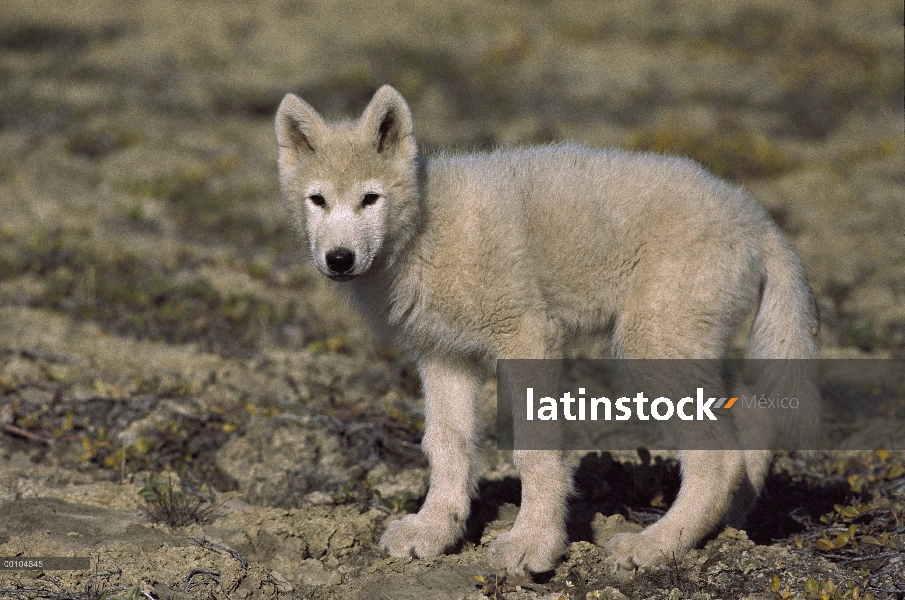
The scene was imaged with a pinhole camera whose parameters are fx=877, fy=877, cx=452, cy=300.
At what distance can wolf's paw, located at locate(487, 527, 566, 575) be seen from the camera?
3814 millimetres

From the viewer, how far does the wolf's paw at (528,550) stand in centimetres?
381

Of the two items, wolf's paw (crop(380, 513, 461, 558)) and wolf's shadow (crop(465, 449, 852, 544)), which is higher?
wolf's shadow (crop(465, 449, 852, 544))

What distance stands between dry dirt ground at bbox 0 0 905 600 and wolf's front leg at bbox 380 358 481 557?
0.45 ft

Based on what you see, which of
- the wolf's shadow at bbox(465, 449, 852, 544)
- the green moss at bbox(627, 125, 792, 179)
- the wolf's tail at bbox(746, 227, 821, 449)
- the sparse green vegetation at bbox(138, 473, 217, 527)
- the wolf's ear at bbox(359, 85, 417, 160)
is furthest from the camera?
the green moss at bbox(627, 125, 792, 179)

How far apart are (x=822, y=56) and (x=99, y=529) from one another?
612 inches

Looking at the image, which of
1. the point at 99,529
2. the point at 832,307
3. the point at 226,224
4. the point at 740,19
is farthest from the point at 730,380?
the point at 740,19

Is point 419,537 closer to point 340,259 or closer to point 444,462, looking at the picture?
point 444,462

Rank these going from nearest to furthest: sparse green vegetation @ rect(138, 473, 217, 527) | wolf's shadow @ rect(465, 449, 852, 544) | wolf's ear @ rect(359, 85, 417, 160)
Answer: wolf's ear @ rect(359, 85, 417, 160) → sparse green vegetation @ rect(138, 473, 217, 527) → wolf's shadow @ rect(465, 449, 852, 544)

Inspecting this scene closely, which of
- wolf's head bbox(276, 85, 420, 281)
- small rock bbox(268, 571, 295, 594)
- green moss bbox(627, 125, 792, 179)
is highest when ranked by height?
green moss bbox(627, 125, 792, 179)

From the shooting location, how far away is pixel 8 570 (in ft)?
12.3

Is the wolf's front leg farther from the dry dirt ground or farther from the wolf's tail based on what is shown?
the wolf's tail

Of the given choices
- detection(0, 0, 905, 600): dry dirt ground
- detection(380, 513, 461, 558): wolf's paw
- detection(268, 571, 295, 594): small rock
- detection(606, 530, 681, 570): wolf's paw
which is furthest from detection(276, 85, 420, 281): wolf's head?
detection(606, 530, 681, 570): wolf's paw

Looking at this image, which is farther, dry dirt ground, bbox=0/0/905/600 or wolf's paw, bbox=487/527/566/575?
dry dirt ground, bbox=0/0/905/600

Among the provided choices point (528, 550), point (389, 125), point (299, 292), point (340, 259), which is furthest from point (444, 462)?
point (299, 292)
